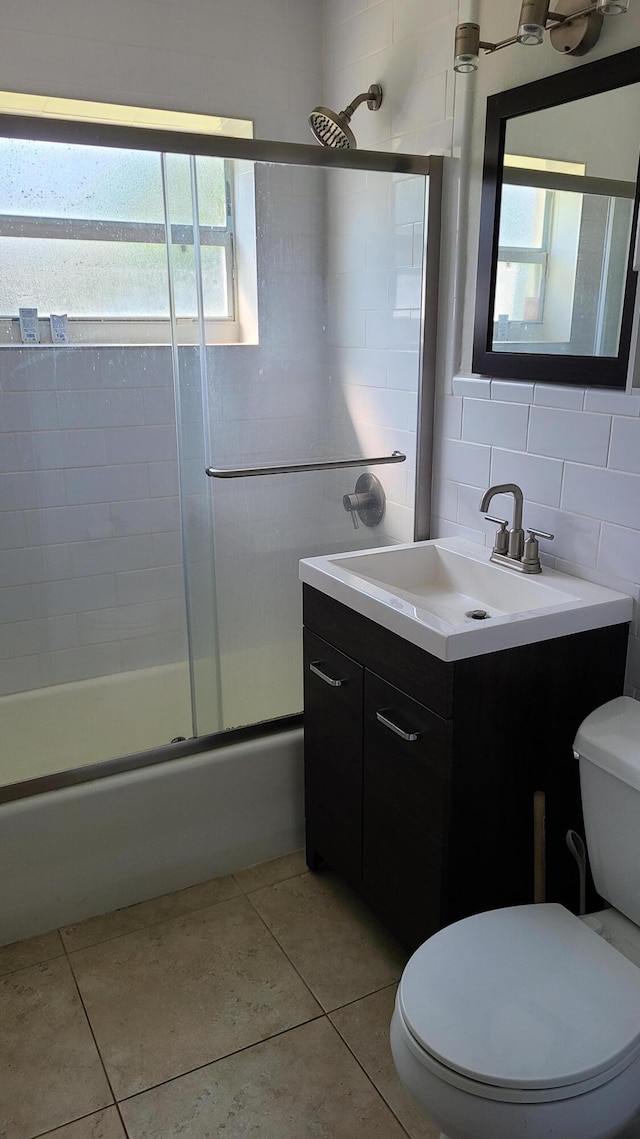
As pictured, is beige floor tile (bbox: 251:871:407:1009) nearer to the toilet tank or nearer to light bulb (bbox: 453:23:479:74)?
the toilet tank

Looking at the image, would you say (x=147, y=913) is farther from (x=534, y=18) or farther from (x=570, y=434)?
(x=534, y=18)

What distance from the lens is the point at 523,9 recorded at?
1.60 m

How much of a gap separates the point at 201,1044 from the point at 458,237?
77.6 inches

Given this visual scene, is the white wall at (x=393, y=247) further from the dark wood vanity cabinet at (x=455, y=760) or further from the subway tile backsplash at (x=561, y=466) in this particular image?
the dark wood vanity cabinet at (x=455, y=760)

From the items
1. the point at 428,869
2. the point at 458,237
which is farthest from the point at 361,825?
the point at 458,237

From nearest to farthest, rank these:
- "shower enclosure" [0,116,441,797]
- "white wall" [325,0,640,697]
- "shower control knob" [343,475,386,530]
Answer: "white wall" [325,0,640,697] → "shower enclosure" [0,116,441,797] → "shower control knob" [343,475,386,530]

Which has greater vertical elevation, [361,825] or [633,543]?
[633,543]

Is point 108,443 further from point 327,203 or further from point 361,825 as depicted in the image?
point 361,825

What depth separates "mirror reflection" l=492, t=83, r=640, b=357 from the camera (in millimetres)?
1653

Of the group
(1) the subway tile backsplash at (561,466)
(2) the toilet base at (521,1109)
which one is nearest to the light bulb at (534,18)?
(1) the subway tile backsplash at (561,466)

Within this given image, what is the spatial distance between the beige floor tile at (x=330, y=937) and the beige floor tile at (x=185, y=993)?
4 centimetres

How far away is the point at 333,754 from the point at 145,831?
1.76 ft

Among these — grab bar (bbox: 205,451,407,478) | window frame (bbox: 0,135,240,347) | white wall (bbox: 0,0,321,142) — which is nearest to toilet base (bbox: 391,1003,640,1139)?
grab bar (bbox: 205,451,407,478)

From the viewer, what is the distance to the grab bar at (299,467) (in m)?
2.13
